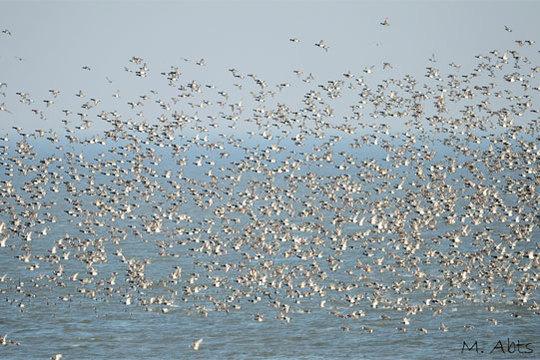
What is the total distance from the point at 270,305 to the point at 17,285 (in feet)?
99.7

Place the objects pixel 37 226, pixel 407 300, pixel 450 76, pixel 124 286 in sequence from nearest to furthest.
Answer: pixel 450 76 < pixel 407 300 < pixel 124 286 < pixel 37 226

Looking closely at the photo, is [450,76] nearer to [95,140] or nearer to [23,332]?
[95,140]

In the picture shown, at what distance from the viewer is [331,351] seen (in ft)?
266

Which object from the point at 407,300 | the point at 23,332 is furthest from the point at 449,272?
the point at 23,332

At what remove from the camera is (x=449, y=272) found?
10950cm

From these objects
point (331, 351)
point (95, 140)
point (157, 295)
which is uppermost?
point (95, 140)

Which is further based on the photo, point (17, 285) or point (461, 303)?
point (17, 285)

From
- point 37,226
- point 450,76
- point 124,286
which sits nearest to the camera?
point 450,76

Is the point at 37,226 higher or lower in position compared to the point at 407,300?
higher

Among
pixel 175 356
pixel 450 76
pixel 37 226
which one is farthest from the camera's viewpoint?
pixel 37 226

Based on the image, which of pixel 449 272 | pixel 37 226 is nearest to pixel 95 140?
pixel 449 272

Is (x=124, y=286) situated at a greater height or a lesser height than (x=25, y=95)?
lesser

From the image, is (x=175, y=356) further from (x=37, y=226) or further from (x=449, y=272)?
(x=37, y=226)

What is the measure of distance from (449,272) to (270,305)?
24.1m
